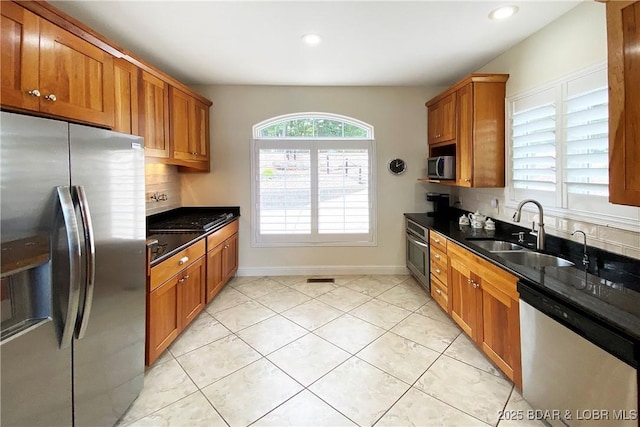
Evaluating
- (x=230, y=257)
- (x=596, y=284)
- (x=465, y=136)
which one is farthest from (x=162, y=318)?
(x=465, y=136)

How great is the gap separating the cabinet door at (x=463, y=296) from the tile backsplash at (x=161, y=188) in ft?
10.7

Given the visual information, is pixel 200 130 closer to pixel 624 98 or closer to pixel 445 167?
pixel 445 167

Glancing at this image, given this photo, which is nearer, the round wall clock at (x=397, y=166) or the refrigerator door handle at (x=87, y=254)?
the refrigerator door handle at (x=87, y=254)

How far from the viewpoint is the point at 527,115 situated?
261cm

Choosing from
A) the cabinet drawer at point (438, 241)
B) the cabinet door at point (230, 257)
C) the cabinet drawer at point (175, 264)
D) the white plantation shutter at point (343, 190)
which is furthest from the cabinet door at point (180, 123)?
the cabinet drawer at point (438, 241)

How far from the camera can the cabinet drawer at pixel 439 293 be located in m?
2.91

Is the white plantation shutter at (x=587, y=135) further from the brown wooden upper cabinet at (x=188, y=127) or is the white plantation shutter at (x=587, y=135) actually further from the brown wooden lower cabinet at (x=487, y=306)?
the brown wooden upper cabinet at (x=188, y=127)

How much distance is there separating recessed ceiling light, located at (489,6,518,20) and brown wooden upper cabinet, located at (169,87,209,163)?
2991 mm

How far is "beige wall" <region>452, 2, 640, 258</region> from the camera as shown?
1860mm

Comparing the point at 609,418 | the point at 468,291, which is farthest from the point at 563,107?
the point at 609,418

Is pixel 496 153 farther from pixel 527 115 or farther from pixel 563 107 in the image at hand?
pixel 563 107

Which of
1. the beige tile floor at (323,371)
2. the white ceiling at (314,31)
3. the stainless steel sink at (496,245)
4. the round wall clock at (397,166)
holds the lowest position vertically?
the beige tile floor at (323,371)

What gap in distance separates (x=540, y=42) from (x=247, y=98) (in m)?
3.30

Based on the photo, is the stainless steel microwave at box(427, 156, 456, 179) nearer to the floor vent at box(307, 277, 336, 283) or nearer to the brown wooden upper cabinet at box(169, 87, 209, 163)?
the floor vent at box(307, 277, 336, 283)
